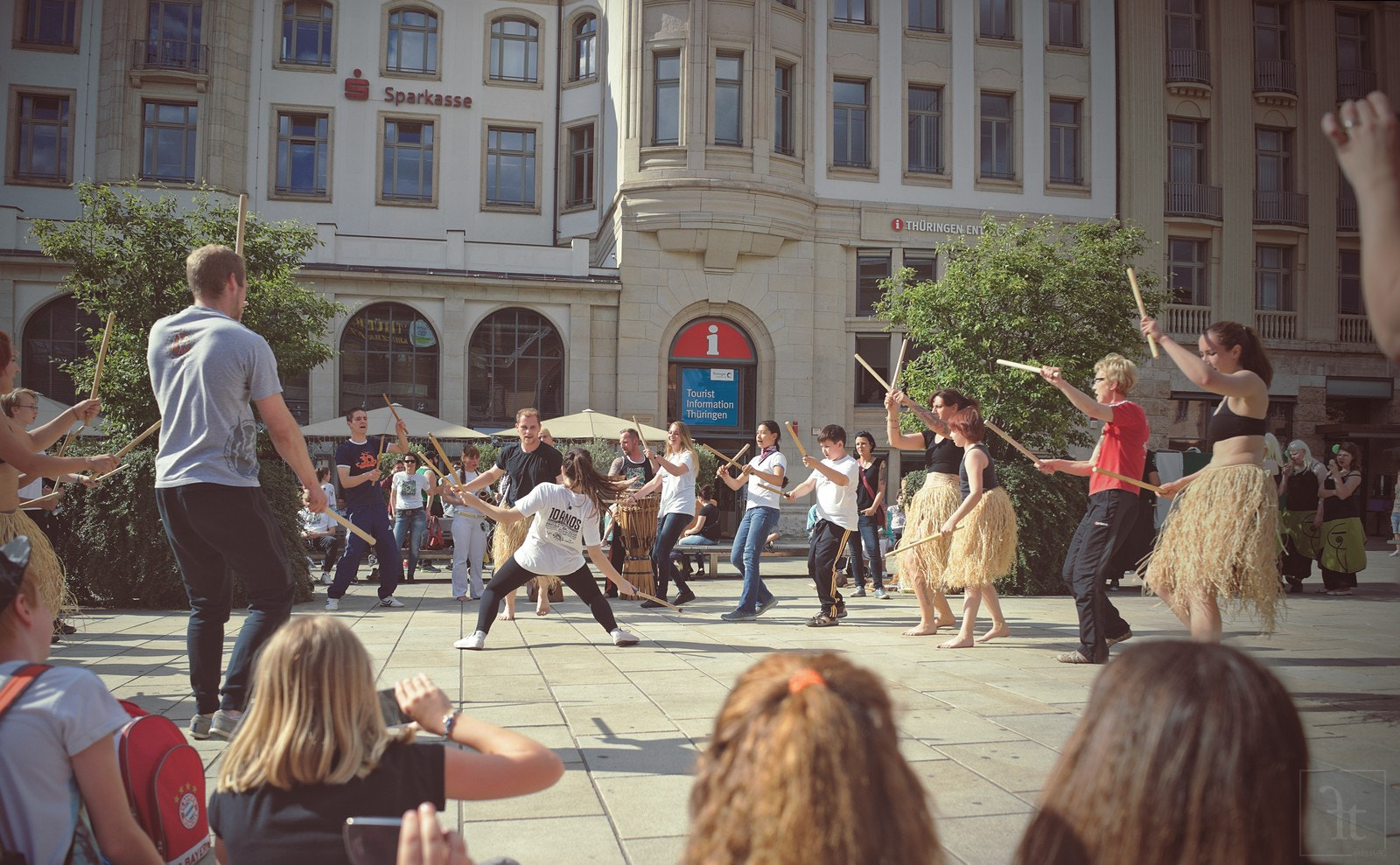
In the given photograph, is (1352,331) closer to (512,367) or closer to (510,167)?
(512,367)

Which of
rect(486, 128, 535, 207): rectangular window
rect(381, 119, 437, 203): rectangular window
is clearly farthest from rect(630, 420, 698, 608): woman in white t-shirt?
rect(381, 119, 437, 203): rectangular window

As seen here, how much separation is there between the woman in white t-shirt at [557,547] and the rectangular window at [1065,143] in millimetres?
25909

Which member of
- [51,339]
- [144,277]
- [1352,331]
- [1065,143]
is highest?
[1065,143]

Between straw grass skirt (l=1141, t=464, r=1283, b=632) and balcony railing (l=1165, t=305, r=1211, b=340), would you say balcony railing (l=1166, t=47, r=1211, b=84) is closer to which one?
balcony railing (l=1165, t=305, r=1211, b=340)

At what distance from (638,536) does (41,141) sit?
24.2 meters

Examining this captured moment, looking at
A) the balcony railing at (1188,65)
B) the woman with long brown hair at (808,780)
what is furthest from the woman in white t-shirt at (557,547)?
the balcony railing at (1188,65)

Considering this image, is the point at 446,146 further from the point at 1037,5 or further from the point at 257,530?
the point at 257,530

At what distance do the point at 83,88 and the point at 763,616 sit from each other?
88.2ft

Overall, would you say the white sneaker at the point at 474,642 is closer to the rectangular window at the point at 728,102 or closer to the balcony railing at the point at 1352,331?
the rectangular window at the point at 728,102

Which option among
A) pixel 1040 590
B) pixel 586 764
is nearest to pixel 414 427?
pixel 1040 590

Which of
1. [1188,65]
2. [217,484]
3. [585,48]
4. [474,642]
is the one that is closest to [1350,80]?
[1188,65]

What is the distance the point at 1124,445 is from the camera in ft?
24.4

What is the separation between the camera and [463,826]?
386 cm

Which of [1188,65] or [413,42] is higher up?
[1188,65]
